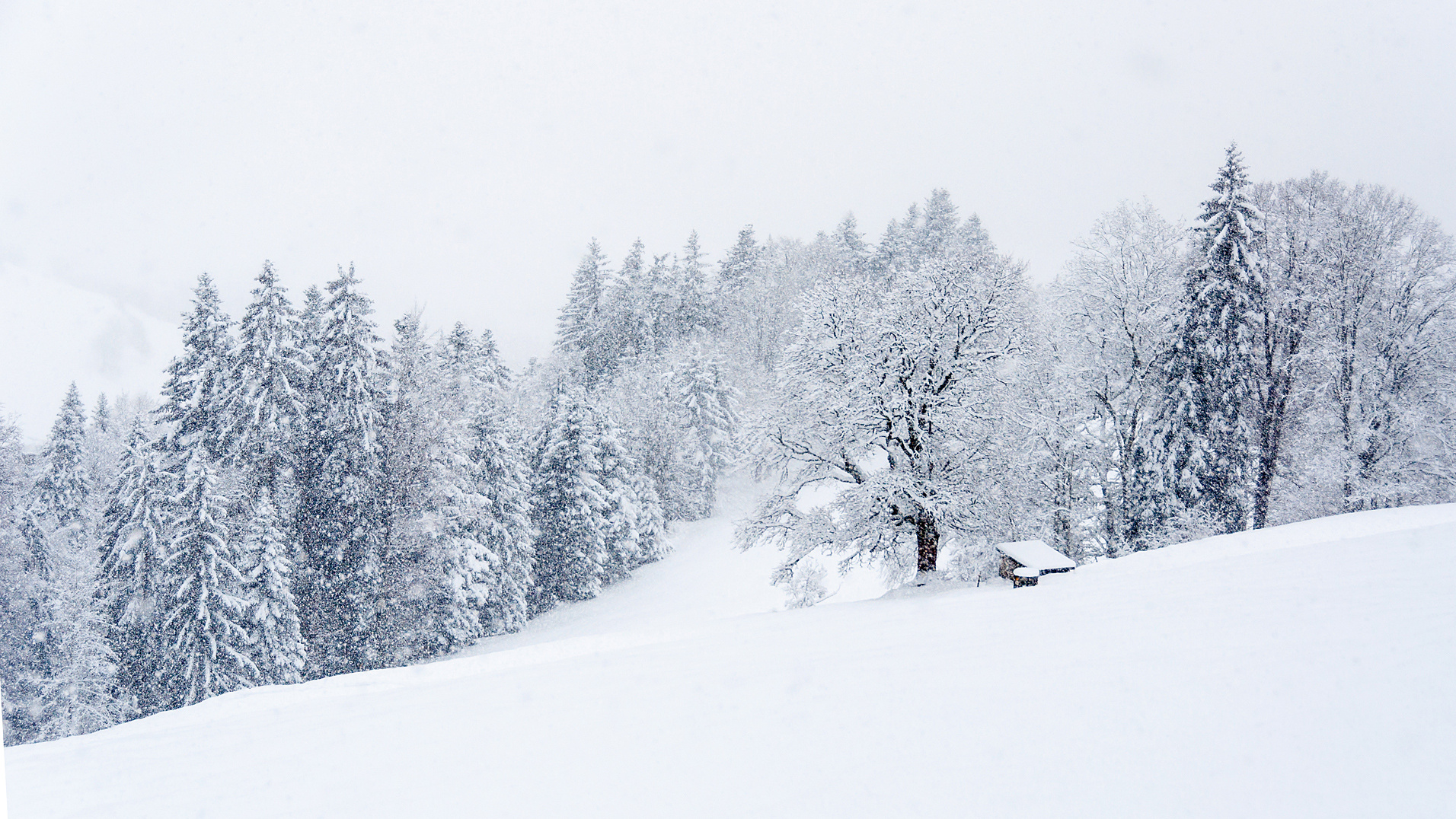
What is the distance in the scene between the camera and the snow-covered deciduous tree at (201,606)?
18.9m

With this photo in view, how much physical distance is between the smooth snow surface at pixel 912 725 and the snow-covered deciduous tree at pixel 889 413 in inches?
192

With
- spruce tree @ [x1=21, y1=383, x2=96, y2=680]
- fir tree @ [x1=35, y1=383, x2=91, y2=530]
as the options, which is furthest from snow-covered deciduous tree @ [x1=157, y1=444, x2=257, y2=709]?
fir tree @ [x1=35, y1=383, x2=91, y2=530]

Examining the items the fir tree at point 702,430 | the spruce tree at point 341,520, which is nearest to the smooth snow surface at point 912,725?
the spruce tree at point 341,520

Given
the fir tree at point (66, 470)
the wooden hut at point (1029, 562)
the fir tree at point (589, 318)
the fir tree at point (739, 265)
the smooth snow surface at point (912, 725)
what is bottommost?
the smooth snow surface at point (912, 725)

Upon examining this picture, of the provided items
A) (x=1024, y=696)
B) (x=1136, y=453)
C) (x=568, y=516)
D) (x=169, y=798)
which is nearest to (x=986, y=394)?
(x=1136, y=453)

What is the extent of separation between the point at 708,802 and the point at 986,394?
12.9 meters

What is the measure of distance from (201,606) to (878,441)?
1911cm

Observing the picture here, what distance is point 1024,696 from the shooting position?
600cm

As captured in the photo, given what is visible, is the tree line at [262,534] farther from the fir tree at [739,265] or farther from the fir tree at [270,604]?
the fir tree at [739,265]

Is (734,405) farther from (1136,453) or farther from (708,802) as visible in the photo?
(708,802)

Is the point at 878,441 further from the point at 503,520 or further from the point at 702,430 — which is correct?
the point at 702,430

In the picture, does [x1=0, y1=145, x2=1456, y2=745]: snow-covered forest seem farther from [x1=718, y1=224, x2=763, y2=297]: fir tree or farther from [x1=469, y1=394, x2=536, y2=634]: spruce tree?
[x1=718, y1=224, x2=763, y2=297]: fir tree

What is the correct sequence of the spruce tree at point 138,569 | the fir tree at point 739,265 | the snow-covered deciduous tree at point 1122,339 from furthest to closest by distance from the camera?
1. the fir tree at point 739,265
2. the spruce tree at point 138,569
3. the snow-covered deciduous tree at point 1122,339

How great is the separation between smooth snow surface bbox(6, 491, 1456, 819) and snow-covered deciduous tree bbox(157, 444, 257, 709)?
12307 mm
